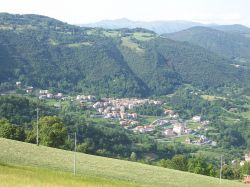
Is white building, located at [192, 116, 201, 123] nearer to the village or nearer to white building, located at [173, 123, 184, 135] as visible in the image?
the village

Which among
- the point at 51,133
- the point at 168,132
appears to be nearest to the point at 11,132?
the point at 51,133

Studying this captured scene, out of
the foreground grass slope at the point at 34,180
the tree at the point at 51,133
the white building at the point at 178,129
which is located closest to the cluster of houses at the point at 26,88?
the white building at the point at 178,129

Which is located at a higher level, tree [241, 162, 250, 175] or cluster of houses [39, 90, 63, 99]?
tree [241, 162, 250, 175]

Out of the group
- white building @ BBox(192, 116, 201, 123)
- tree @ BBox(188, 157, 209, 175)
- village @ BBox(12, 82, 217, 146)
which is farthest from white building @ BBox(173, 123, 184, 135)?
tree @ BBox(188, 157, 209, 175)

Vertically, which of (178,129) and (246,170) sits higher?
(246,170)

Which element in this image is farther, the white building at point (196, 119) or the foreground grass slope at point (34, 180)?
the white building at point (196, 119)

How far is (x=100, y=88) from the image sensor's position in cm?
17725

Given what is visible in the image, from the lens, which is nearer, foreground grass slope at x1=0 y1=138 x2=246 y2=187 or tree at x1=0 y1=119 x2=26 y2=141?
foreground grass slope at x1=0 y1=138 x2=246 y2=187

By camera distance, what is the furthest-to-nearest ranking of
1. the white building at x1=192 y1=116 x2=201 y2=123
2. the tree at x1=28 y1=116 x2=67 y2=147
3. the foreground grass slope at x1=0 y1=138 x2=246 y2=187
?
the white building at x1=192 y1=116 x2=201 y2=123 → the tree at x1=28 y1=116 x2=67 y2=147 → the foreground grass slope at x1=0 y1=138 x2=246 y2=187

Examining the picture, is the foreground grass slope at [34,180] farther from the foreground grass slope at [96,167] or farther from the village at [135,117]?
the village at [135,117]

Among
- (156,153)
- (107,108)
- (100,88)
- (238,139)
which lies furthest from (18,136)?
(100,88)

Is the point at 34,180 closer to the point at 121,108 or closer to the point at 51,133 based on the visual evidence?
the point at 51,133

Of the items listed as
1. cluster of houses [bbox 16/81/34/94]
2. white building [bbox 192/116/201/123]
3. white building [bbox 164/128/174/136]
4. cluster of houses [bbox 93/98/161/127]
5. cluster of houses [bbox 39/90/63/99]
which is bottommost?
white building [bbox 192/116/201/123]

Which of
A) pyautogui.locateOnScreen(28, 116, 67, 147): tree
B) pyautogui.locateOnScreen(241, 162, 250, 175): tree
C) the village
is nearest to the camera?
pyautogui.locateOnScreen(28, 116, 67, 147): tree
